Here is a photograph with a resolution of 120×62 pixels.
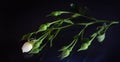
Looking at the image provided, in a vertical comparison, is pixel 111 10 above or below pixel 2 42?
below

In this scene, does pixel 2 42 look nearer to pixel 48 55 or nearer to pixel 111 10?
pixel 48 55

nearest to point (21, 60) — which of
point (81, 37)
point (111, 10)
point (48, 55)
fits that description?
point (48, 55)

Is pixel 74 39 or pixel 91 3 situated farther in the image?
pixel 91 3

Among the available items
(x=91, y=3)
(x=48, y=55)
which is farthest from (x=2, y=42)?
(x=91, y=3)

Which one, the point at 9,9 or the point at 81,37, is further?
the point at 9,9

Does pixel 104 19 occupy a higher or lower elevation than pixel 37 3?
lower

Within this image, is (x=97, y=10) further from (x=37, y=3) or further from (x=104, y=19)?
(x=37, y=3)
